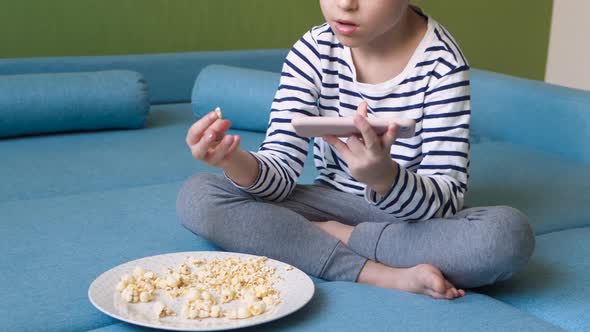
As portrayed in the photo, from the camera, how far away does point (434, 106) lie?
3.77 ft

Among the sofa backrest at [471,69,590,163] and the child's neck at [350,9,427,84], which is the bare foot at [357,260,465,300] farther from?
the sofa backrest at [471,69,590,163]

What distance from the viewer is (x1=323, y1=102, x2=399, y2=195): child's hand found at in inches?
35.2

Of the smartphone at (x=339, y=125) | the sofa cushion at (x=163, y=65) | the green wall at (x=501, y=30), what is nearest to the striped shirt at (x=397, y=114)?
the smartphone at (x=339, y=125)

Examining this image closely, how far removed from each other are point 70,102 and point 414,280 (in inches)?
44.6

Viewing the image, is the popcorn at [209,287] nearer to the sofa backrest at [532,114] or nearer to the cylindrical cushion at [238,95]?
the cylindrical cushion at [238,95]

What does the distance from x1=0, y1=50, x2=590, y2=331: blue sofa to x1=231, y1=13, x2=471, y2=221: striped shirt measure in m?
0.14

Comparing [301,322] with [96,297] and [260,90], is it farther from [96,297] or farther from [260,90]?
[260,90]

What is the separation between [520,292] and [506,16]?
249 cm

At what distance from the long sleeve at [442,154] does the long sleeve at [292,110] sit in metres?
0.20

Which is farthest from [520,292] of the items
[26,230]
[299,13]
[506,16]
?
[506,16]

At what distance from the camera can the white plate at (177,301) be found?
88cm

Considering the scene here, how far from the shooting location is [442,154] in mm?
1122

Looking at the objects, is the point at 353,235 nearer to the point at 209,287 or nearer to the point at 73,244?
the point at 209,287

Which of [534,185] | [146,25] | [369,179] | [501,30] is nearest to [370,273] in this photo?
[369,179]
